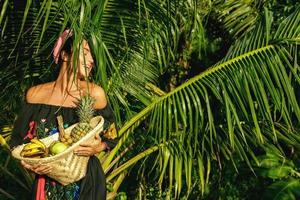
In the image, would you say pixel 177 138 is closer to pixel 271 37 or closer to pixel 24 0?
pixel 271 37

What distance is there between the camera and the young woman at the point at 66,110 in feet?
9.17

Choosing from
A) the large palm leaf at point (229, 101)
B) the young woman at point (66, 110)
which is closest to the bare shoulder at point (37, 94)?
A: the young woman at point (66, 110)

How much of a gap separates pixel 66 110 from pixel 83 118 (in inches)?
8.6

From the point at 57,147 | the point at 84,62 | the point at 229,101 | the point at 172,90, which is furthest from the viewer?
the point at 172,90

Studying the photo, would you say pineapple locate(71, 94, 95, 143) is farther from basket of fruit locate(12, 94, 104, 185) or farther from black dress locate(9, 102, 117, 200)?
black dress locate(9, 102, 117, 200)

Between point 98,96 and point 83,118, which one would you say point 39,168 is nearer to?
point 83,118

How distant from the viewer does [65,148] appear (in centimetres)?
254

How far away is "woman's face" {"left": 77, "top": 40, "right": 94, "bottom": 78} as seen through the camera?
2732 millimetres

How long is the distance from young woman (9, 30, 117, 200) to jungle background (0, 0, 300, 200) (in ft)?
0.56

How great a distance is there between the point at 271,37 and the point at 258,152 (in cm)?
199

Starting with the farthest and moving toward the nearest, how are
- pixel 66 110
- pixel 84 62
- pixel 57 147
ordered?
pixel 66 110 → pixel 84 62 → pixel 57 147

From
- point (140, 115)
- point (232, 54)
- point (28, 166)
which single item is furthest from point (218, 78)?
point (28, 166)

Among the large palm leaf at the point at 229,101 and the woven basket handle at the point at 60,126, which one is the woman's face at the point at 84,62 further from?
the large palm leaf at the point at 229,101

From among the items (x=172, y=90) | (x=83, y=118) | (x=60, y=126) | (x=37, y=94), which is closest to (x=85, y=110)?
(x=83, y=118)
